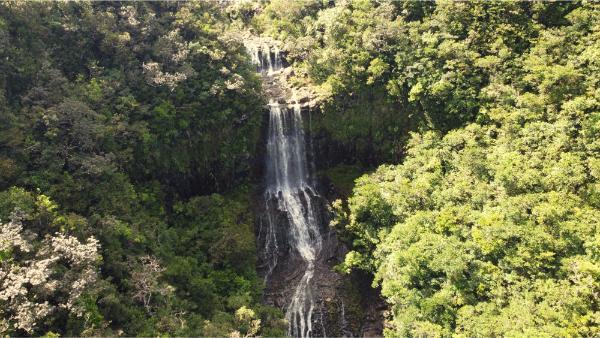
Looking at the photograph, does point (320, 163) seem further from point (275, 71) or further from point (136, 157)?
point (136, 157)

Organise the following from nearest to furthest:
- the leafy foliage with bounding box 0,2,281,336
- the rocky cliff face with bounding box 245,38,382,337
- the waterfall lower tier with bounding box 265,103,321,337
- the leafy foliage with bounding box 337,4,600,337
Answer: the leafy foliage with bounding box 337,4,600,337 < the leafy foliage with bounding box 0,2,281,336 < the rocky cliff face with bounding box 245,38,382,337 < the waterfall lower tier with bounding box 265,103,321,337

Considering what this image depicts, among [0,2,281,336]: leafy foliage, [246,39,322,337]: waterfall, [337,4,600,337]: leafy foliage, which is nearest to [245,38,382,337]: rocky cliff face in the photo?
[246,39,322,337]: waterfall

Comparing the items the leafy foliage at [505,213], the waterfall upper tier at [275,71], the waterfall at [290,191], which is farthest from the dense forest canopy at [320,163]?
the waterfall at [290,191]

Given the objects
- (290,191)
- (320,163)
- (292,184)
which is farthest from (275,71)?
(290,191)

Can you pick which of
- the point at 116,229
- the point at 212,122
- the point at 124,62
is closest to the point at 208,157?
the point at 212,122

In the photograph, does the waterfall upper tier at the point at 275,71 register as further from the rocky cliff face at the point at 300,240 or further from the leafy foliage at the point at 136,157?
the leafy foliage at the point at 136,157

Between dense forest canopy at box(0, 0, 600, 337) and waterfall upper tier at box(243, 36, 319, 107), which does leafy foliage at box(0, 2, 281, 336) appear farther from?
waterfall upper tier at box(243, 36, 319, 107)

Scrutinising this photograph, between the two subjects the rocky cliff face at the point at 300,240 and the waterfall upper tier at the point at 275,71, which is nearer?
the rocky cliff face at the point at 300,240
